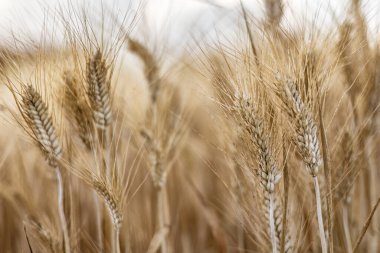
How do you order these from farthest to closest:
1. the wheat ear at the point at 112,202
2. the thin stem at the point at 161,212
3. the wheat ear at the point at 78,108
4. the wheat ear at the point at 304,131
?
the thin stem at the point at 161,212
the wheat ear at the point at 78,108
the wheat ear at the point at 112,202
the wheat ear at the point at 304,131

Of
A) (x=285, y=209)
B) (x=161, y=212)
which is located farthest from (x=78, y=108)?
(x=285, y=209)

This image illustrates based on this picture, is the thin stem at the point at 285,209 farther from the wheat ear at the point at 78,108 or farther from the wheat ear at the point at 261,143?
the wheat ear at the point at 78,108

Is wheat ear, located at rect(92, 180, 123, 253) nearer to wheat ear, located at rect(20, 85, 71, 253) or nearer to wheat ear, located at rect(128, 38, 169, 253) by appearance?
wheat ear, located at rect(20, 85, 71, 253)

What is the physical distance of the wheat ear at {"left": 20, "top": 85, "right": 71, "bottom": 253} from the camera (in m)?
1.00

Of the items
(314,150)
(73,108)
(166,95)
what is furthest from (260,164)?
(166,95)

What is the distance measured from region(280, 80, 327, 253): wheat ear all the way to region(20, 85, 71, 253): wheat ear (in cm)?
48

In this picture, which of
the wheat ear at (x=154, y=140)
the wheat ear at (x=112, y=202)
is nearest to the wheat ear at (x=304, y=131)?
the wheat ear at (x=112, y=202)

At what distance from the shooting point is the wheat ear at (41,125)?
1.00 m

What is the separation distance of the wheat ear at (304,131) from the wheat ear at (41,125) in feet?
1.58

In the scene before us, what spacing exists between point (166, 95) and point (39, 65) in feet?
1.47

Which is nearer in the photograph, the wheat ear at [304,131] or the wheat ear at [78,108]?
the wheat ear at [304,131]

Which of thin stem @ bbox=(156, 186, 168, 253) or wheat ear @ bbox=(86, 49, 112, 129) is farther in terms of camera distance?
thin stem @ bbox=(156, 186, 168, 253)

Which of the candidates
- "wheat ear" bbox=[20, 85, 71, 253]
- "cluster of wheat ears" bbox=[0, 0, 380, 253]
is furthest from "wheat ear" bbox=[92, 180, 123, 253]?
"wheat ear" bbox=[20, 85, 71, 253]

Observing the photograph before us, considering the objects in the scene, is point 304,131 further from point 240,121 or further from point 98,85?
point 98,85
